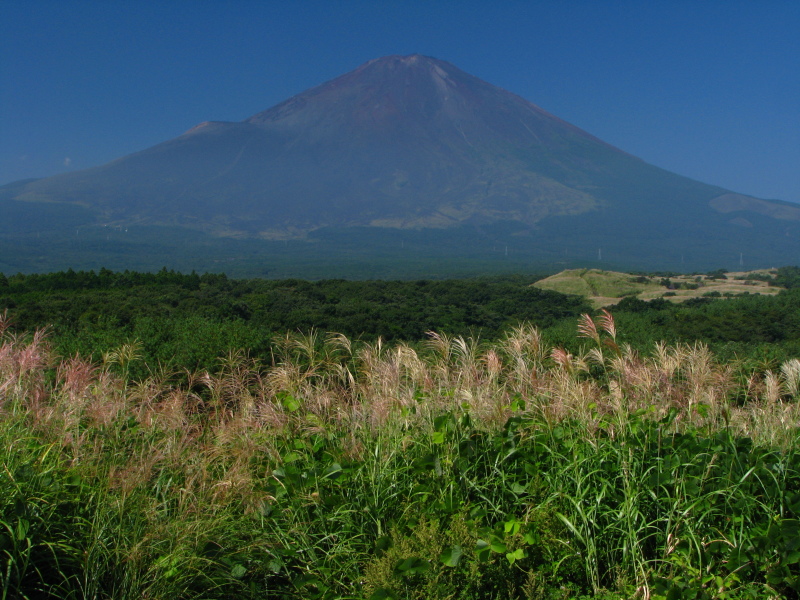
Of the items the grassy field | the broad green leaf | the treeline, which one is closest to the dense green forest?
the treeline

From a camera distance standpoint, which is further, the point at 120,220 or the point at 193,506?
the point at 120,220

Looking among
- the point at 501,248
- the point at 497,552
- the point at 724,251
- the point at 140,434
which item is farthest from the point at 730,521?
the point at 724,251

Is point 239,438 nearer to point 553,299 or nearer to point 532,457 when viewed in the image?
point 532,457

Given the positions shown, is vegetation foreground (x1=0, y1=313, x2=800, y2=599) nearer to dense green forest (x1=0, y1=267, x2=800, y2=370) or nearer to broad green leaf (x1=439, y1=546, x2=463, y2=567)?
broad green leaf (x1=439, y1=546, x2=463, y2=567)

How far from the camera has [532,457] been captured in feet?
11.7

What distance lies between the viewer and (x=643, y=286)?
108 feet

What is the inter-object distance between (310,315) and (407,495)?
14.4 metres

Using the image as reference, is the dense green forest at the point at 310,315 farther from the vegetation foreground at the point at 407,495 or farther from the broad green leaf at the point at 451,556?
the broad green leaf at the point at 451,556

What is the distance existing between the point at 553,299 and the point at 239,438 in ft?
85.5

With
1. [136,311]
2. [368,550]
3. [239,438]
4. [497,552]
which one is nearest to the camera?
[497,552]

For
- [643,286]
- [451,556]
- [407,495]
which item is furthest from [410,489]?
[643,286]

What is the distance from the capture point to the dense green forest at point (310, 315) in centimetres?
969

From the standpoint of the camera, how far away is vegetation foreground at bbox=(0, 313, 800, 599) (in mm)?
2746

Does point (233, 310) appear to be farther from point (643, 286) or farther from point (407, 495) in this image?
point (643, 286)
